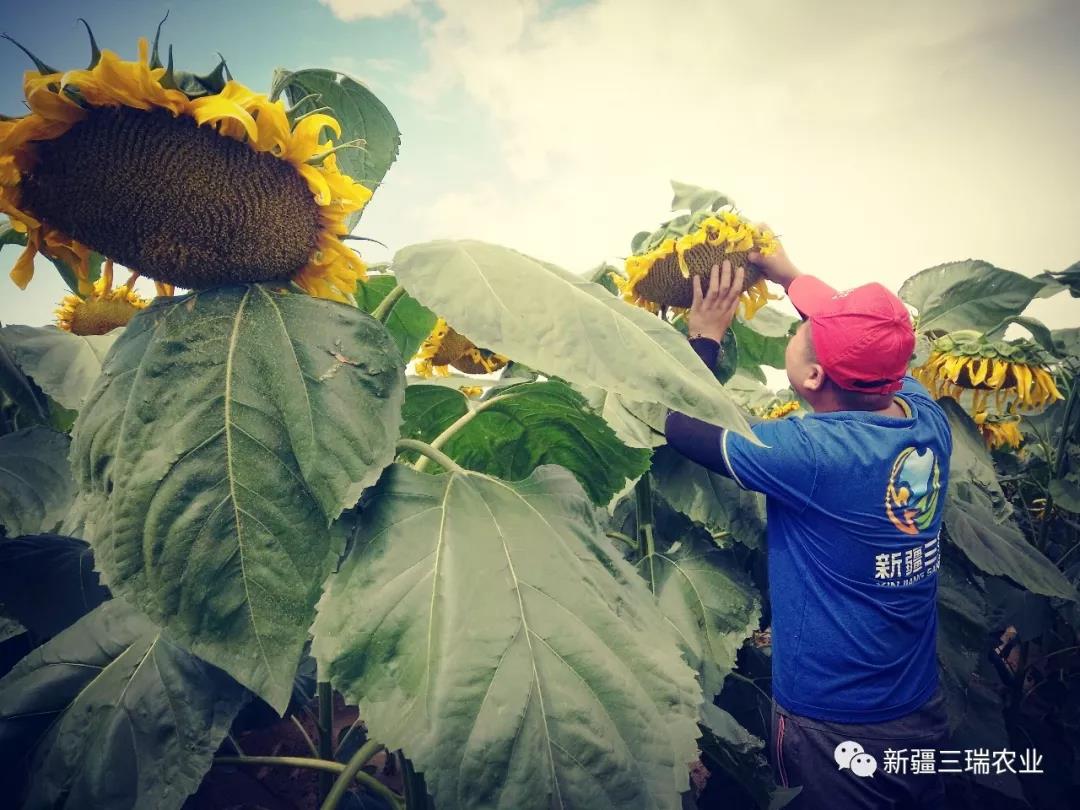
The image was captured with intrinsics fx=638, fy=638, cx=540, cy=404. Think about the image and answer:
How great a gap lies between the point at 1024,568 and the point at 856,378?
3.14ft

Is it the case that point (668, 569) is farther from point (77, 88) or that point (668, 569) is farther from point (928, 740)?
point (77, 88)

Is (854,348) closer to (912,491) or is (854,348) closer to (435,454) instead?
(912,491)

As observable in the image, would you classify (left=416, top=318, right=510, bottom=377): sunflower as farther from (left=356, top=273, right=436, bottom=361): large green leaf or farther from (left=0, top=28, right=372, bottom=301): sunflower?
(left=0, top=28, right=372, bottom=301): sunflower

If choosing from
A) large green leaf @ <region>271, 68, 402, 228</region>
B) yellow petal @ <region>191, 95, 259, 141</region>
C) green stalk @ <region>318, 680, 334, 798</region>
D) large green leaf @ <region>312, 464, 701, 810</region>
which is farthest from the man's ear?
yellow petal @ <region>191, 95, 259, 141</region>

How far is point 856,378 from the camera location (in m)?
1.73

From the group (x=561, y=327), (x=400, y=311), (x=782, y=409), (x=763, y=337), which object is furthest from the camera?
(x=782, y=409)

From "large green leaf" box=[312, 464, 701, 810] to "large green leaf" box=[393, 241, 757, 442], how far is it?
312 mm

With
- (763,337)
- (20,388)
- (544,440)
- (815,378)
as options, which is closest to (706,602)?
(815,378)

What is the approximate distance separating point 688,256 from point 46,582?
5.53 ft

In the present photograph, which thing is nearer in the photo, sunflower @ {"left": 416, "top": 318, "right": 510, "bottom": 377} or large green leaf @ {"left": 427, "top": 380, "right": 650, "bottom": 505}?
large green leaf @ {"left": 427, "top": 380, "right": 650, "bottom": 505}

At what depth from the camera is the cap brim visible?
1.90 m

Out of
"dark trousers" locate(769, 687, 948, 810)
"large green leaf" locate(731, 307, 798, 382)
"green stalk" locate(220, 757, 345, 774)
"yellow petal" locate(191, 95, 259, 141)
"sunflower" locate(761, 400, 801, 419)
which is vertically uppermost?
"yellow petal" locate(191, 95, 259, 141)

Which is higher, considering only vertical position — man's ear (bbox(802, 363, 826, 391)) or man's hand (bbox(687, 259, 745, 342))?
man's hand (bbox(687, 259, 745, 342))

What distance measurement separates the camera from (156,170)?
2.47 feet
